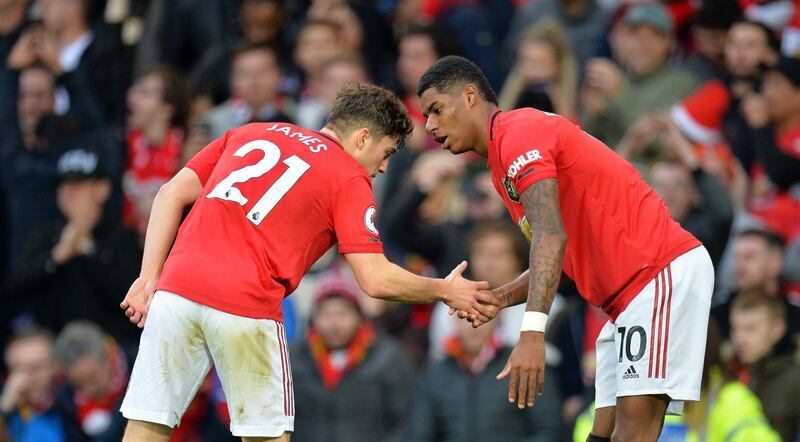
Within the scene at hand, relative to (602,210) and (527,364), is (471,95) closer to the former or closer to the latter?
(602,210)

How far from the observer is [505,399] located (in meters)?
10.6

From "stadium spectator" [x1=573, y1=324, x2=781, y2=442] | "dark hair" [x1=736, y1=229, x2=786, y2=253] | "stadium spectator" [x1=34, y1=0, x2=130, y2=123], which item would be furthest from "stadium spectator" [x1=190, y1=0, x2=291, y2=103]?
"stadium spectator" [x1=573, y1=324, x2=781, y2=442]

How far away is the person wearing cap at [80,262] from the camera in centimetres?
1284

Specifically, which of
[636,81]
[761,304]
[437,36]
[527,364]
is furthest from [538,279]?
[437,36]

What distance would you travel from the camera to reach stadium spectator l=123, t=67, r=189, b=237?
13.4m

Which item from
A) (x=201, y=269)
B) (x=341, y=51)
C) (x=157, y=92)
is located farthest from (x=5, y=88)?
(x=201, y=269)

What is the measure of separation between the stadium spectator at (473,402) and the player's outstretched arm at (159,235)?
3.22m

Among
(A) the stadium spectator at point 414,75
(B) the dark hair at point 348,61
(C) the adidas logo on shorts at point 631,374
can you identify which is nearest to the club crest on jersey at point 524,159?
(C) the adidas logo on shorts at point 631,374

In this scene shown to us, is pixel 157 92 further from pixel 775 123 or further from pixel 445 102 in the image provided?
pixel 445 102

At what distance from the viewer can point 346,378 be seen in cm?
1112

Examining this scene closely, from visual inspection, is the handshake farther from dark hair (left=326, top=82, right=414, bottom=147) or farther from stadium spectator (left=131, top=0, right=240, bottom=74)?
stadium spectator (left=131, top=0, right=240, bottom=74)

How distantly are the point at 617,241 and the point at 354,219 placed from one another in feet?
4.31

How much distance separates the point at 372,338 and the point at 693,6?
4453 mm

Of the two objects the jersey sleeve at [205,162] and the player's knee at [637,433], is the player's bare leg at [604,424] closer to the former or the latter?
the player's knee at [637,433]
